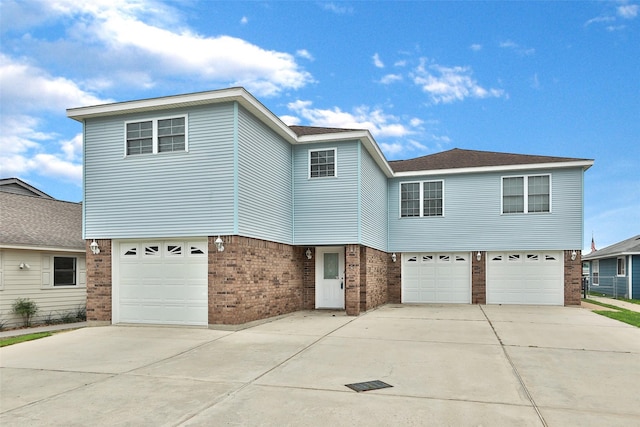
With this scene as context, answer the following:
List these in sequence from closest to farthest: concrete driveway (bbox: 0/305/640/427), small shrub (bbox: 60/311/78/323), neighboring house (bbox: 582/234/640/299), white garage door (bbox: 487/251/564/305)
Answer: concrete driveway (bbox: 0/305/640/427) < small shrub (bbox: 60/311/78/323) < white garage door (bbox: 487/251/564/305) < neighboring house (bbox: 582/234/640/299)

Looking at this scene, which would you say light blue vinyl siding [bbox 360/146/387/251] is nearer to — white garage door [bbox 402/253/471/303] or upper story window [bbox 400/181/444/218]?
upper story window [bbox 400/181/444/218]

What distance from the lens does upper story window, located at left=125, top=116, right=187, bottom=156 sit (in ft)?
40.2

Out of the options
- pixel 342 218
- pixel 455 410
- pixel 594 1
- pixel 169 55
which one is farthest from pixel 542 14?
pixel 455 410

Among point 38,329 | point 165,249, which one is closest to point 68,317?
point 38,329

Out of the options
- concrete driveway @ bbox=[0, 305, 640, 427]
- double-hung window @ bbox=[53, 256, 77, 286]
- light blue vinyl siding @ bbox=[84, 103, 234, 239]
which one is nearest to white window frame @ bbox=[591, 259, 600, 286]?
concrete driveway @ bbox=[0, 305, 640, 427]

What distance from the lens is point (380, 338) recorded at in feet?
34.7

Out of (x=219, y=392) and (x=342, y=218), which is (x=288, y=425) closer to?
(x=219, y=392)

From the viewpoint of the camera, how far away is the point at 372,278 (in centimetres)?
1659

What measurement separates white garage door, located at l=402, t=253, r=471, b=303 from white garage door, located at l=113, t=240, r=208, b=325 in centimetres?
1003

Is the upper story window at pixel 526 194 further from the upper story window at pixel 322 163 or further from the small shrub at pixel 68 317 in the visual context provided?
the small shrub at pixel 68 317

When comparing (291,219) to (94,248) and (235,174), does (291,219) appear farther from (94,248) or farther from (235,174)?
(94,248)

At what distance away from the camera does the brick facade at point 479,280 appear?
18719mm

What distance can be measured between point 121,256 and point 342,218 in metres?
6.46

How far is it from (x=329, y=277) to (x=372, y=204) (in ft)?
9.72
